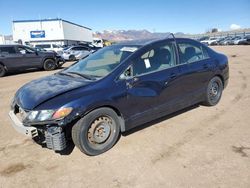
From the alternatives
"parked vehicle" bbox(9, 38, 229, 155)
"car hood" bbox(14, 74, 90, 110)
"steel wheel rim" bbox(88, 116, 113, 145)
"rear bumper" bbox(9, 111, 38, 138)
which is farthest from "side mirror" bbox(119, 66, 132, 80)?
"rear bumper" bbox(9, 111, 38, 138)

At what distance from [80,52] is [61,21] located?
35.2 meters

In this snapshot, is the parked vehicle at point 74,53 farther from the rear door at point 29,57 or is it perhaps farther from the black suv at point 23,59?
the rear door at point 29,57

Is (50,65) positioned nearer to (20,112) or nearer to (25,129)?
(20,112)

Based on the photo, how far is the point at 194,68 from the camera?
4.96 meters

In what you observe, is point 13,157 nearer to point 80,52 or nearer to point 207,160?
point 207,160

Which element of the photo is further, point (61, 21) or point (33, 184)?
point (61, 21)

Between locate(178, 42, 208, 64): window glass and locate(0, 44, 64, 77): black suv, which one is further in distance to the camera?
locate(0, 44, 64, 77): black suv

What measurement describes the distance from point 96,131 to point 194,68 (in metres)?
2.46

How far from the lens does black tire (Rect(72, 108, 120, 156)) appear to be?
3459mm

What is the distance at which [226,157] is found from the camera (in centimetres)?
342

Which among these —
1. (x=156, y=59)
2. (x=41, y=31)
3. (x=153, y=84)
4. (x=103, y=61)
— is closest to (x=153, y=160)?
(x=153, y=84)

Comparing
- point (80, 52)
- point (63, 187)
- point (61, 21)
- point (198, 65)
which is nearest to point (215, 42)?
point (61, 21)

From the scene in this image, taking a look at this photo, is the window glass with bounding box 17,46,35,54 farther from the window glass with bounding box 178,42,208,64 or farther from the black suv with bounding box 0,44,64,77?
the window glass with bounding box 178,42,208,64

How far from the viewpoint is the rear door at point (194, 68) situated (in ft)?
15.8
